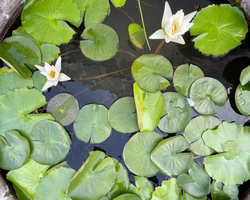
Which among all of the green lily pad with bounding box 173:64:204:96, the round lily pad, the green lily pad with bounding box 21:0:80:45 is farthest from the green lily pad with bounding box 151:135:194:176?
the green lily pad with bounding box 21:0:80:45

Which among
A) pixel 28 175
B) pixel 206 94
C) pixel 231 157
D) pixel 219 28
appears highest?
pixel 219 28

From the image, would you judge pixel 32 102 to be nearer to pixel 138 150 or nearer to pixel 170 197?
pixel 138 150

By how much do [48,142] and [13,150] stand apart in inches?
9.3

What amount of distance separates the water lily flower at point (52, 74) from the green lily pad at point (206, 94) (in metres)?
0.90

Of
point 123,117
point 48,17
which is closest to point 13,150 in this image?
point 123,117

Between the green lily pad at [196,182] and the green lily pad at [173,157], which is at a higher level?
the green lily pad at [173,157]

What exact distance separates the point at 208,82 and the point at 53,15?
1.19 meters

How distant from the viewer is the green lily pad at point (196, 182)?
1744 millimetres

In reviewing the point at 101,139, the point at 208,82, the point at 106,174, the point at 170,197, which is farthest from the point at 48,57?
the point at 170,197

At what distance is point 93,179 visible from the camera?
1.64 meters

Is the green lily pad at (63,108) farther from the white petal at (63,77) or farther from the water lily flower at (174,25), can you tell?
the water lily flower at (174,25)

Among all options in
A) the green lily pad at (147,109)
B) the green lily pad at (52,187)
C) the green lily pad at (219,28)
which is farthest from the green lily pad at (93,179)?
the green lily pad at (219,28)

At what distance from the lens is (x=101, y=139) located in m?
1.77

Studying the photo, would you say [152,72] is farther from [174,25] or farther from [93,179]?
[93,179]
